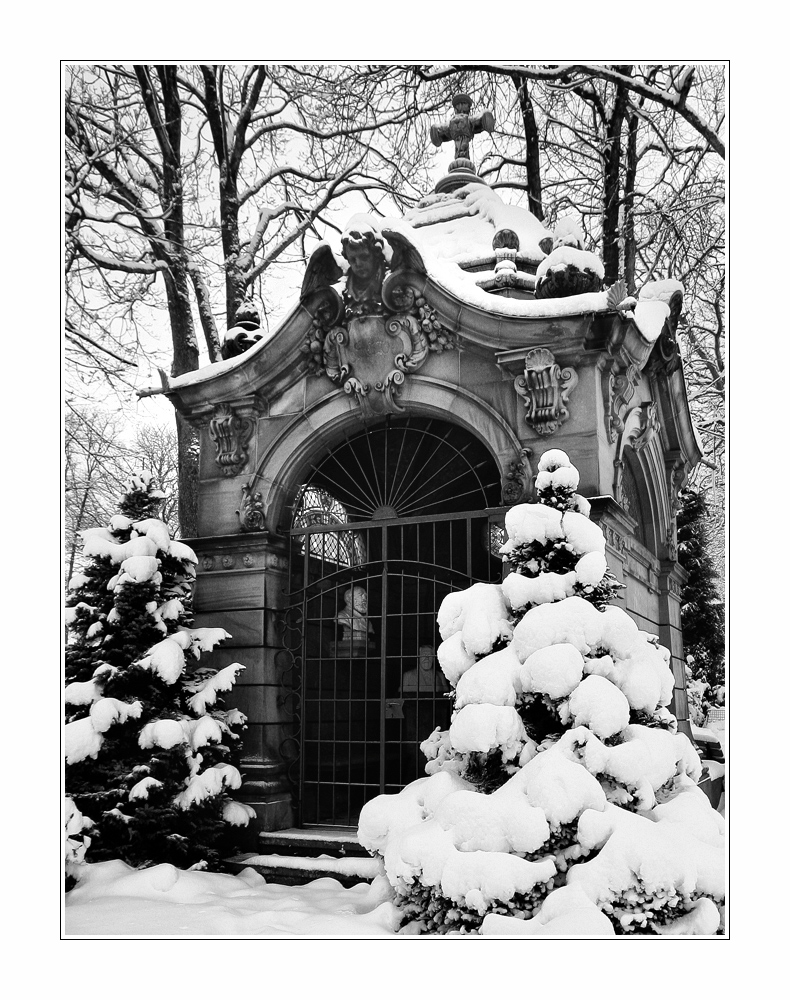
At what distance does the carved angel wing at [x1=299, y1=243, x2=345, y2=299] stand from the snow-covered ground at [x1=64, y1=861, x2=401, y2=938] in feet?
14.6

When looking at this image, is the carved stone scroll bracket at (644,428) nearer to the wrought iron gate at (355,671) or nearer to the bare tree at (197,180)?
the wrought iron gate at (355,671)

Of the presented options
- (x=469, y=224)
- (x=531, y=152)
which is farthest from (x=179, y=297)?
(x=469, y=224)

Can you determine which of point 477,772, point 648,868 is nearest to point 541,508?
point 477,772

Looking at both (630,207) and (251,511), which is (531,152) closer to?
(630,207)

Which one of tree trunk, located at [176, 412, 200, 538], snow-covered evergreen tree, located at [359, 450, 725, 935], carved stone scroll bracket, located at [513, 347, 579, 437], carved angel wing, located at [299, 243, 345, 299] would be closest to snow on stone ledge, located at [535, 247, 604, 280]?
carved stone scroll bracket, located at [513, 347, 579, 437]

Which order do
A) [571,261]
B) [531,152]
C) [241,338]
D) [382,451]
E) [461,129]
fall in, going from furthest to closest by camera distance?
[531,152]
[461,129]
[241,338]
[382,451]
[571,261]

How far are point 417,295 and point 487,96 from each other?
9.53 ft

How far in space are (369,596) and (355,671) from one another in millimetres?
Answer: 669

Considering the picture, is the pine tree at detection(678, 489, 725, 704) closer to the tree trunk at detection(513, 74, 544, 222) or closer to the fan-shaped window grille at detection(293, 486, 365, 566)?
the fan-shaped window grille at detection(293, 486, 365, 566)

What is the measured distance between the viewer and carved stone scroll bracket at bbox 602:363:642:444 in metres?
6.82

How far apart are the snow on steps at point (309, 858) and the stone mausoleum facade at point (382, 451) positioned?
0.78ft

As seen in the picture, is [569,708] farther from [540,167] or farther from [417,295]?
[540,167]

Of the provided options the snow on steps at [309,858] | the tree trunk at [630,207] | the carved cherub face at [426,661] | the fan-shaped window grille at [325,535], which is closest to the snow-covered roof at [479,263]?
the fan-shaped window grille at [325,535]

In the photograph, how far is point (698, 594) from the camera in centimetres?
994
